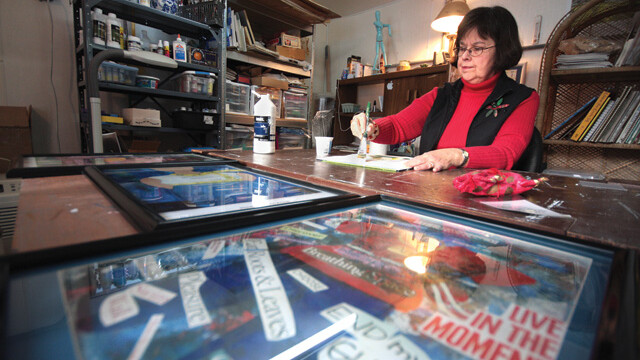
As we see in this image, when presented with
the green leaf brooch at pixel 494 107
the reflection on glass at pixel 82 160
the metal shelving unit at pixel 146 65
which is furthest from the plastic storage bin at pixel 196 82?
the green leaf brooch at pixel 494 107

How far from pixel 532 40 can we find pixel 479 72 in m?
1.70

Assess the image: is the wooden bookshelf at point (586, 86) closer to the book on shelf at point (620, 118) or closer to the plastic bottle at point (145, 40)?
the book on shelf at point (620, 118)

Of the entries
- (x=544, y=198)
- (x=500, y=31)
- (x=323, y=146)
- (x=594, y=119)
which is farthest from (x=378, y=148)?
(x=594, y=119)

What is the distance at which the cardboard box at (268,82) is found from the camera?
2.93 meters

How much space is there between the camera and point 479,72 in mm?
1364

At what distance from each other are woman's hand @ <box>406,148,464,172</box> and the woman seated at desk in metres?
0.09

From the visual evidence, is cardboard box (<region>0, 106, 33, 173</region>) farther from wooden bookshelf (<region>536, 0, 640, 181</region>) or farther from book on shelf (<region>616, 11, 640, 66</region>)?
book on shelf (<region>616, 11, 640, 66</region>)

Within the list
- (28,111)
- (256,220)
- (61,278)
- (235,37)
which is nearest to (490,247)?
(256,220)

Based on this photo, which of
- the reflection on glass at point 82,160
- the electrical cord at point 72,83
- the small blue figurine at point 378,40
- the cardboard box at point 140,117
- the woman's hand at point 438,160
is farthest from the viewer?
the small blue figurine at point 378,40

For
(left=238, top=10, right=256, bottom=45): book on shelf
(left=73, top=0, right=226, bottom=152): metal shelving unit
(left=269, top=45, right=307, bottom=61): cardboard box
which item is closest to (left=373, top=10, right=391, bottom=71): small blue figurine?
(left=269, top=45, right=307, bottom=61): cardboard box

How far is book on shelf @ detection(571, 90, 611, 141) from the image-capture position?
1.96 meters

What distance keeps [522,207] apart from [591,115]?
2.15m

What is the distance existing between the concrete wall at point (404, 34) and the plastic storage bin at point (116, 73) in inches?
99.6

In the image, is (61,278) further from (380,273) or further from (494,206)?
(494,206)
